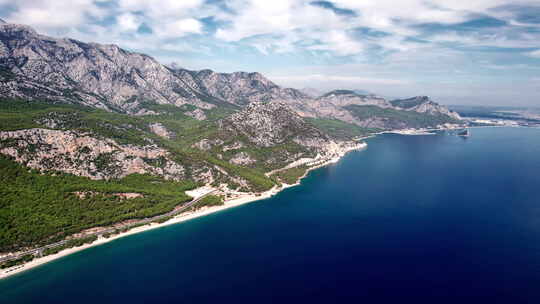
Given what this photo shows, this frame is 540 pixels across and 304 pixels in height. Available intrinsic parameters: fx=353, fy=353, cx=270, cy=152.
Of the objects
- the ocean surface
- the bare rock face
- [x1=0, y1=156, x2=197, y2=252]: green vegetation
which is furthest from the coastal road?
the bare rock face

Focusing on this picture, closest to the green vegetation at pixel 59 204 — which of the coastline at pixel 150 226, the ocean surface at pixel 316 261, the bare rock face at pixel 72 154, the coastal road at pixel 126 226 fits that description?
the coastal road at pixel 126 226

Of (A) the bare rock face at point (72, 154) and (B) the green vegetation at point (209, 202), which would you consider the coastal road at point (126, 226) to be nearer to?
(B) the green vegetation at point (209, 202)

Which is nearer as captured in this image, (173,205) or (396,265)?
(396,265)

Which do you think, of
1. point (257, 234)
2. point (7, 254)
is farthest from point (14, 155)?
point (257, 234)

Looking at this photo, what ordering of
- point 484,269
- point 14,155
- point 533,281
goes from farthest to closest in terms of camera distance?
point 14,155 < point 484,269 < point 533,281

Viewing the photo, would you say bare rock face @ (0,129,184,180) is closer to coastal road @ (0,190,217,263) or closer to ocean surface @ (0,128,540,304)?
coastal road @ (0,190,217,263)

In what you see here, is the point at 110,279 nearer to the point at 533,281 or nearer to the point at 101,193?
the point at 101,193

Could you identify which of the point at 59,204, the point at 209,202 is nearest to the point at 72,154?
the point at 59,204
